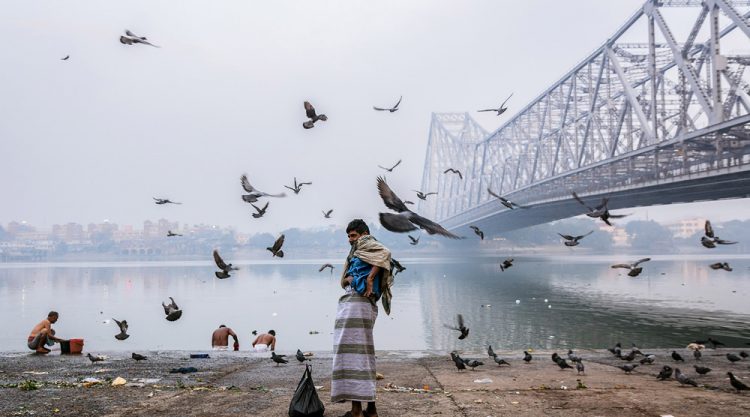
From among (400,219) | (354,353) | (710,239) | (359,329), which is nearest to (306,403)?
(354,353)

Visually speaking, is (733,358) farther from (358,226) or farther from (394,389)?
(358,226)

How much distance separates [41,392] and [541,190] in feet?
170

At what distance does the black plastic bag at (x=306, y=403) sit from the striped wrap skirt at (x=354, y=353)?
158 mm

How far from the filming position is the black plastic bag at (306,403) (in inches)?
199

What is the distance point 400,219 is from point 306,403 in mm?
1693

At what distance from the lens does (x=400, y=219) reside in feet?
17.4

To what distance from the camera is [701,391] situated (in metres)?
6.74

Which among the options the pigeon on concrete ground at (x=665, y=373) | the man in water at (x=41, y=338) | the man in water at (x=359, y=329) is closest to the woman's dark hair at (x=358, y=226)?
the man in water at (x=359, y=329)

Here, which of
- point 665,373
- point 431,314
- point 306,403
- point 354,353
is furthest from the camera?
point 431,314

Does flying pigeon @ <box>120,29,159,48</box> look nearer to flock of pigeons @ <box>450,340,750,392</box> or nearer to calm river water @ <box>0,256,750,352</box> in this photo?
flock of pigeons @ <box>450,340,750,392</box>

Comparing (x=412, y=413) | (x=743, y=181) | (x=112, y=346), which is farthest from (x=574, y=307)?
(x=412, y=413)

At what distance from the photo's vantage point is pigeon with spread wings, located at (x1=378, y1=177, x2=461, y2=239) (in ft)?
17.0

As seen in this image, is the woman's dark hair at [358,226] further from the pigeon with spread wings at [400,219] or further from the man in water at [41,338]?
the man in water at [41,338]

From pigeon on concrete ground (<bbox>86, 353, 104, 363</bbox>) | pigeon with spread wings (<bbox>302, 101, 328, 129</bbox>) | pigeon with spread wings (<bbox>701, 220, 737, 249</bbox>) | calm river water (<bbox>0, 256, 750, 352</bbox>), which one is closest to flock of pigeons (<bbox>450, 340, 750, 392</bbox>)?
pigeon with spread wings (<bbox>701, 220, 737, 249</bbox>)
